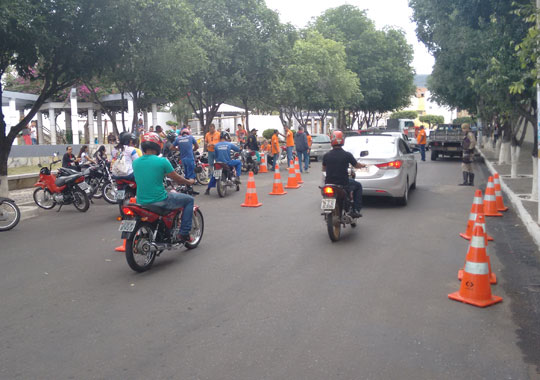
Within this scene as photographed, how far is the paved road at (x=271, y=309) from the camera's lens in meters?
4.17

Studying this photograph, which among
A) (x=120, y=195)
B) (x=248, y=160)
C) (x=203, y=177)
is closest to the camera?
(x=120, y=195)

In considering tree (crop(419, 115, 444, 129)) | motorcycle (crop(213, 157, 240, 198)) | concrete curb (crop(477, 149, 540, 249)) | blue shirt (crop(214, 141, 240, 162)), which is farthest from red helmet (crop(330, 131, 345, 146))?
tree (crop(419, 115, 444, 129))

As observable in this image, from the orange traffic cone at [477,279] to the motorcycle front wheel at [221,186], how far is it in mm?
9304

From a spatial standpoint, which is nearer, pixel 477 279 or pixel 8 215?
pixel 477 279

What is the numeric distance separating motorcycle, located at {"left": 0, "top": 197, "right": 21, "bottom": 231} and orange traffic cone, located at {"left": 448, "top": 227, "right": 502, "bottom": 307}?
867 cm

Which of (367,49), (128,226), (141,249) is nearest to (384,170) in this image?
(141,249)

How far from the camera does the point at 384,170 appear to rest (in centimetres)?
1180

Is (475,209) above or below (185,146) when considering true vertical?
below

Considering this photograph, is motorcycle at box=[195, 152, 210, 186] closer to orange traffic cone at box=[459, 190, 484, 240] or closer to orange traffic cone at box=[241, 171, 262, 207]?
orange traffic cone at box=[241, 171, 262, 207]

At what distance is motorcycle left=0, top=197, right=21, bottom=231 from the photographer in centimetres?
1050

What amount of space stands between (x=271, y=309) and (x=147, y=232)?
253 cm

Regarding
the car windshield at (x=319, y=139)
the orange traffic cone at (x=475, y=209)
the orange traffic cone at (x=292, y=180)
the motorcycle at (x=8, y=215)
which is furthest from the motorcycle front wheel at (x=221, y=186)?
the car windshield at (x=319, y=139)

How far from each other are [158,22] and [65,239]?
28.9 feet

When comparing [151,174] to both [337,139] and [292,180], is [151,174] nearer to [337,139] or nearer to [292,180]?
[337,139]
